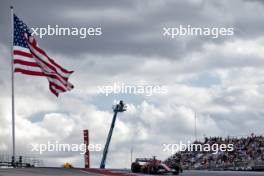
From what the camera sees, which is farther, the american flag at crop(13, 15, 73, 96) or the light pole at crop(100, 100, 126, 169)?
the light pole at crop(100, 100, 126, 169)

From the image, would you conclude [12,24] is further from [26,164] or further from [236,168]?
[236,168]

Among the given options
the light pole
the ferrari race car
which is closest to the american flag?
the ferrari race car

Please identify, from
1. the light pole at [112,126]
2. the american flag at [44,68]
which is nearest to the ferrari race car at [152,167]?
the american flag at [44,68]

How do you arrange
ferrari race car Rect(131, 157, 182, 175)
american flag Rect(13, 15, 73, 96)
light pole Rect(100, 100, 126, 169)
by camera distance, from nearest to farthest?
american flag Rect(13, 15, 73, 96), ferrari race car Rect(131, 157, 182, 175), light pole Rect(100, 100, 126, 169)

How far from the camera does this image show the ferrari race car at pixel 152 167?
4431 cm

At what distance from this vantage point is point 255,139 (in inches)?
2299

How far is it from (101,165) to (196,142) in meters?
20.6

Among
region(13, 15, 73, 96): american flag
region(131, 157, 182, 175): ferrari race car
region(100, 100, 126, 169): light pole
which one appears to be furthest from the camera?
region(100, 100, 126, 169): light pole

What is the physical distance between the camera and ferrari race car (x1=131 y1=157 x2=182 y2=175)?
44312 millimetres

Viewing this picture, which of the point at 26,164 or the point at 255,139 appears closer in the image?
the point at 26,164

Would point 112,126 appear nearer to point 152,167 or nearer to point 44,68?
point 152,167

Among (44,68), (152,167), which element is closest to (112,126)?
(152,167)

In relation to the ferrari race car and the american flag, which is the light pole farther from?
the american flag

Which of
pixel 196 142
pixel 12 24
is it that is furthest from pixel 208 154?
pixel 12 24
